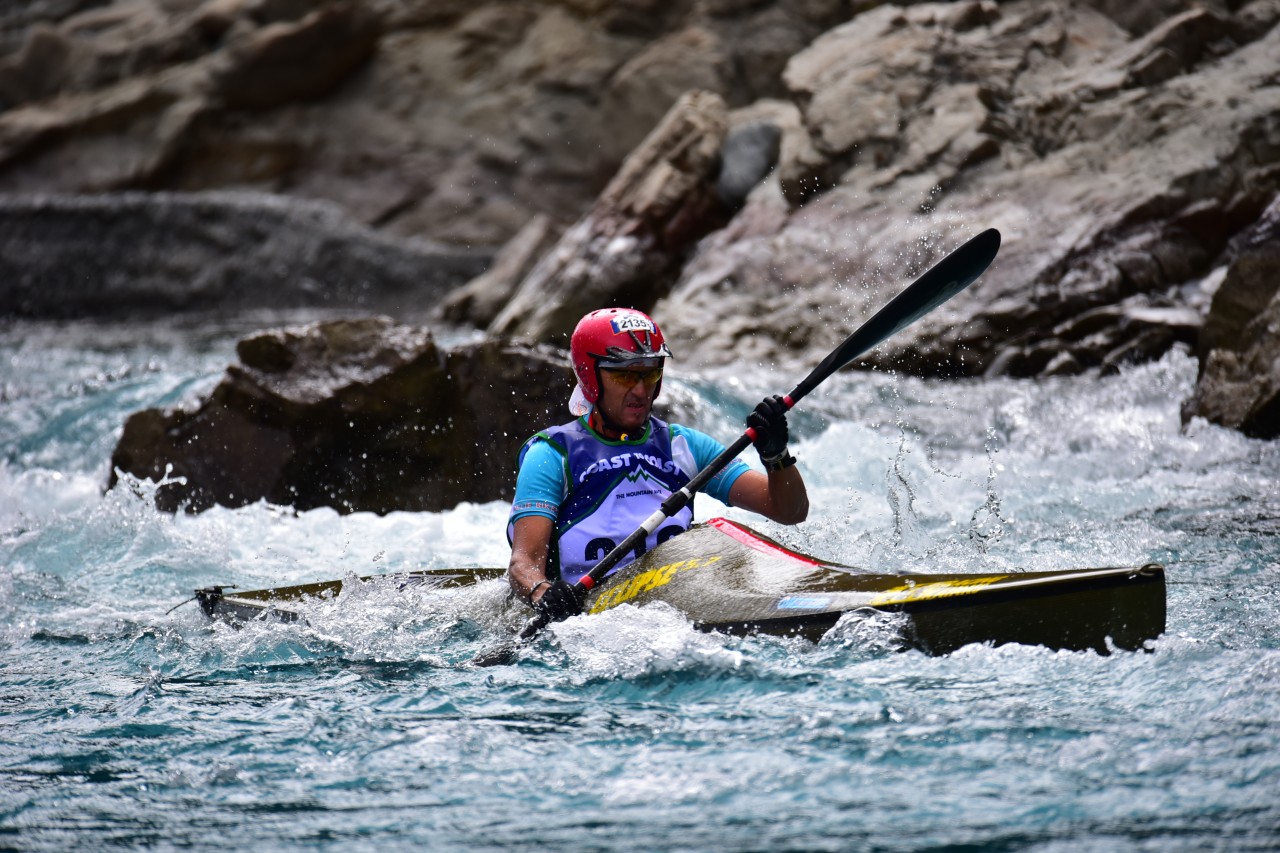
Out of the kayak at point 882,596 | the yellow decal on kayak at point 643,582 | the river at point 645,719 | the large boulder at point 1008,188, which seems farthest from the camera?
the large boulder at point 1008,188

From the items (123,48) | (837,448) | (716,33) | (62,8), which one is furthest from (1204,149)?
(62,8)

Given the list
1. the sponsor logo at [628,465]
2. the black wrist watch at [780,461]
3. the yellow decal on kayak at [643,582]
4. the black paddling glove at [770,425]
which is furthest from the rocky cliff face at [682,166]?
the yellow decal on kayak at [643,582]

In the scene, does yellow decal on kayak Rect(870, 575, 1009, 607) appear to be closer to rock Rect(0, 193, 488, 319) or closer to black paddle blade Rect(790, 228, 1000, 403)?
black paddle blade Rect(790, 228, 1000, 403)

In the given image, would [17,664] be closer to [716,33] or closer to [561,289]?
[561,289]

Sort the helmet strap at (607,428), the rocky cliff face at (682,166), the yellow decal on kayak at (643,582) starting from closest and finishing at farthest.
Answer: the yellow decal on kayak at (643,582) → the helmet strap at (607,428) → the rocky cliff face at (682,166)

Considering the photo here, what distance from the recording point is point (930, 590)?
345 cm

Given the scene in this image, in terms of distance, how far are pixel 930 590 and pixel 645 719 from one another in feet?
2.88

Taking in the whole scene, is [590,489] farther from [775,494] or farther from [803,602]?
[803,602]

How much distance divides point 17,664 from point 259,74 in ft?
49.9

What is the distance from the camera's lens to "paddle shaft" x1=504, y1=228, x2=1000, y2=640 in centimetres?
411

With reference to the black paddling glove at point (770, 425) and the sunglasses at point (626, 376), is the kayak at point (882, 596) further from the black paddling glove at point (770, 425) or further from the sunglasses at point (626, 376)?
the sunglasses at point (626, 376)

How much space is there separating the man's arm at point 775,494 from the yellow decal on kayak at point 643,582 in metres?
0.49

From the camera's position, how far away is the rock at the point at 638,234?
11.5m

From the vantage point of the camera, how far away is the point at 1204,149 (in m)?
9.66
